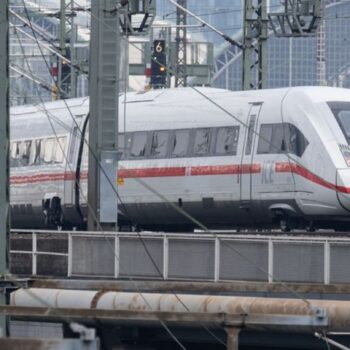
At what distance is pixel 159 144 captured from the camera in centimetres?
3734

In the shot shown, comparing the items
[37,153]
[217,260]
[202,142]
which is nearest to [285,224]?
[202,142]

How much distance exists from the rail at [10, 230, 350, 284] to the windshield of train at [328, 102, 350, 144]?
7.28 meters

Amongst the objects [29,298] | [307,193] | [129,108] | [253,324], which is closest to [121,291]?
[29,298]

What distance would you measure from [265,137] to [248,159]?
2.01 feet

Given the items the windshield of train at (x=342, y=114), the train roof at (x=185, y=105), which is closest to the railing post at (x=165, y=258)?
the train roof at (x=185, y=105)

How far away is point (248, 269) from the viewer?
80.5 ft

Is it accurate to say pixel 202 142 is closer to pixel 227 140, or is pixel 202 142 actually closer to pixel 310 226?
pixel 227 140

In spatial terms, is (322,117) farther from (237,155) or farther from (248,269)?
(248,269)

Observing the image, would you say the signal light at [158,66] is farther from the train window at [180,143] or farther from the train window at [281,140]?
the train window at [281,140]

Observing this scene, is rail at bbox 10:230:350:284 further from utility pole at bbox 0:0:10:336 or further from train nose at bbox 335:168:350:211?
train nose at bbox 335:168:350:211

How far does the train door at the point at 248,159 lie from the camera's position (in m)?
34.6

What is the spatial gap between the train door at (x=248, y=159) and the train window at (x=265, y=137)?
0.15 metres

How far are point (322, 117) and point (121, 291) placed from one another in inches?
391

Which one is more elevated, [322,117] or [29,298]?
[322,117]
